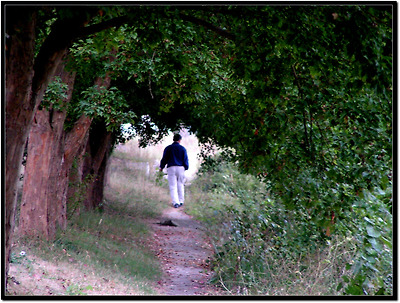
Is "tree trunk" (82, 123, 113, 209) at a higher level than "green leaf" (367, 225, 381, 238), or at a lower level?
higher

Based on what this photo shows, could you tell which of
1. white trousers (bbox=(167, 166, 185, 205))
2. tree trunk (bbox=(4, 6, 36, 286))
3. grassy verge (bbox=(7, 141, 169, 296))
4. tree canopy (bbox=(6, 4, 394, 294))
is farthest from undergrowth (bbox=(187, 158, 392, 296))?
tree trunk (bbox=(4, 6, 36, 286))

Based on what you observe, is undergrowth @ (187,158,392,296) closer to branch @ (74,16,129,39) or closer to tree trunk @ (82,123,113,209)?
branch @ (74,16,129,39)

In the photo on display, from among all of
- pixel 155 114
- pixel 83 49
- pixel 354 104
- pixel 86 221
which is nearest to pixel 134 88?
pixel 155 114

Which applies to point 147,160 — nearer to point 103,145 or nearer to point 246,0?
point 103,145

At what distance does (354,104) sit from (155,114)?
9665mm

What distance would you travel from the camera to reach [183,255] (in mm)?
12133

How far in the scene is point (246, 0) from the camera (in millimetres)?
5352

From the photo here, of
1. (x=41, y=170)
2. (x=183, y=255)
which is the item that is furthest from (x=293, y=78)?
(x=183, y=255)

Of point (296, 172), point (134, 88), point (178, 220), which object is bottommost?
point (178, 220)

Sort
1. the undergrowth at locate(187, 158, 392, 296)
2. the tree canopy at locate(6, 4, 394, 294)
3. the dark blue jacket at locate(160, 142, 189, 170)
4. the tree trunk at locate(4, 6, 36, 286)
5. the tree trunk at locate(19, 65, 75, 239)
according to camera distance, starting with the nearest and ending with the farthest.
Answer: the tree trunk at locate(4, 6, 36, 286) → the tree canopy at locate(6, 4, 394, 294) → the undergrowth at locate(187, 158, 392, 296) → the tree trunk at locate(19, 65, 75, 239) → the dark blue jacket at locate(160, 142, 189, 170)

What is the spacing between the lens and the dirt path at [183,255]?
8.52m

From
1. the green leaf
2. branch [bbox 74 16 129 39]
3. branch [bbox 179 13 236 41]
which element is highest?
branch [bbox 179 13 236 41]

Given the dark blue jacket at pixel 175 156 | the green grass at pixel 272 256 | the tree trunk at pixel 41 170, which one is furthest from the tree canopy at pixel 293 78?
the dark blue jacket at pixel 175 156

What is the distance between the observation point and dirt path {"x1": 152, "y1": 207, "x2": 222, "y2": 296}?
852 centimetres
